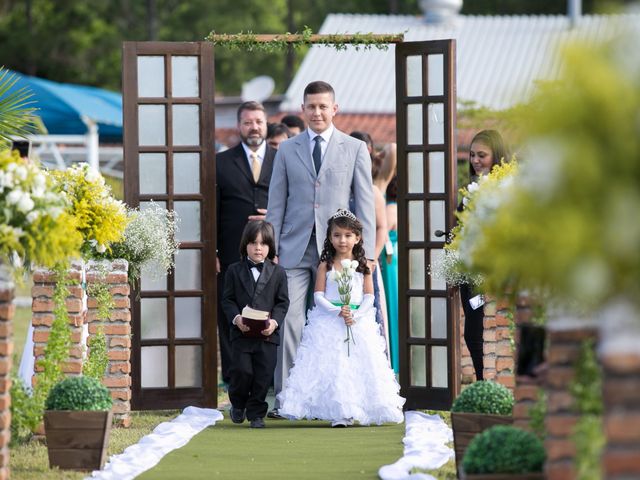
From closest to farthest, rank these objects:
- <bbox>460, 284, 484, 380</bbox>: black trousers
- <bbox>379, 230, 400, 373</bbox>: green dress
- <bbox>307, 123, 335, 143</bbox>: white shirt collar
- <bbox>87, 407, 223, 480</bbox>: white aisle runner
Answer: <bbox>87, 407, 223, 480</bbox>: white aisle runner < <bbox>460, 284, 484, 380</bbox>: black trousers < <bbox>307, 123, 335, 143</bbox>: white shirt collar < <bbox>379, 230, 400, 373</bbox>: green dress

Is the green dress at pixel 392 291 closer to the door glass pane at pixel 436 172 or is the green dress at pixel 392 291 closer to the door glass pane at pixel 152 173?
the door glass pane at pixel 436 172

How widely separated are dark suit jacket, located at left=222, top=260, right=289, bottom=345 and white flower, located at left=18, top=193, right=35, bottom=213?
9.75 feet

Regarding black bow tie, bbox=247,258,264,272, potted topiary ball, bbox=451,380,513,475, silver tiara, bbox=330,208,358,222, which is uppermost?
silver tiara, bbox=330,208,358,222

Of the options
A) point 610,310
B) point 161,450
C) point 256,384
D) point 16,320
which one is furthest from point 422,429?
point 16,320

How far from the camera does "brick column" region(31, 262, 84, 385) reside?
7.89 metres

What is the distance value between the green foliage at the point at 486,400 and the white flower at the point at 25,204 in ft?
7.35

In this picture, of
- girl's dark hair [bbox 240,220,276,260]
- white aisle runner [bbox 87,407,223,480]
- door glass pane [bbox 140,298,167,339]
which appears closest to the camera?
white aisle runner [bbox 87,407,223,480]

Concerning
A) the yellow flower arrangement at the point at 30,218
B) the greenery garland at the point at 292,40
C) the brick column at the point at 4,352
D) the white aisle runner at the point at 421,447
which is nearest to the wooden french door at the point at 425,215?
the greenery garland at the point at 292,40

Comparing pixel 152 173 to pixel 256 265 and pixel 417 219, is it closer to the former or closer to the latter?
pixel 256 265

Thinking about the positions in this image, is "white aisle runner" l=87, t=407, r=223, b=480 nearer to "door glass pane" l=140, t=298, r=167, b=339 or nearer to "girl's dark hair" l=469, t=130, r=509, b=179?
"door glass pane" l=140, t=298, r=167, b=339

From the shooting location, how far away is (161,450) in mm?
7805

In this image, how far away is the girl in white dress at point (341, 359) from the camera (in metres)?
8.99

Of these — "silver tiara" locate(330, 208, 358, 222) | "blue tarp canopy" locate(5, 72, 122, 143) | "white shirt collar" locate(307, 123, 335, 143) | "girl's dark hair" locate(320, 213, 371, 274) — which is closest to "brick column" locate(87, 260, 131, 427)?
"girl's dark hair" locate(320, 213, 371, 274)

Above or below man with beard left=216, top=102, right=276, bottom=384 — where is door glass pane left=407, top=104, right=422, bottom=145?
above
